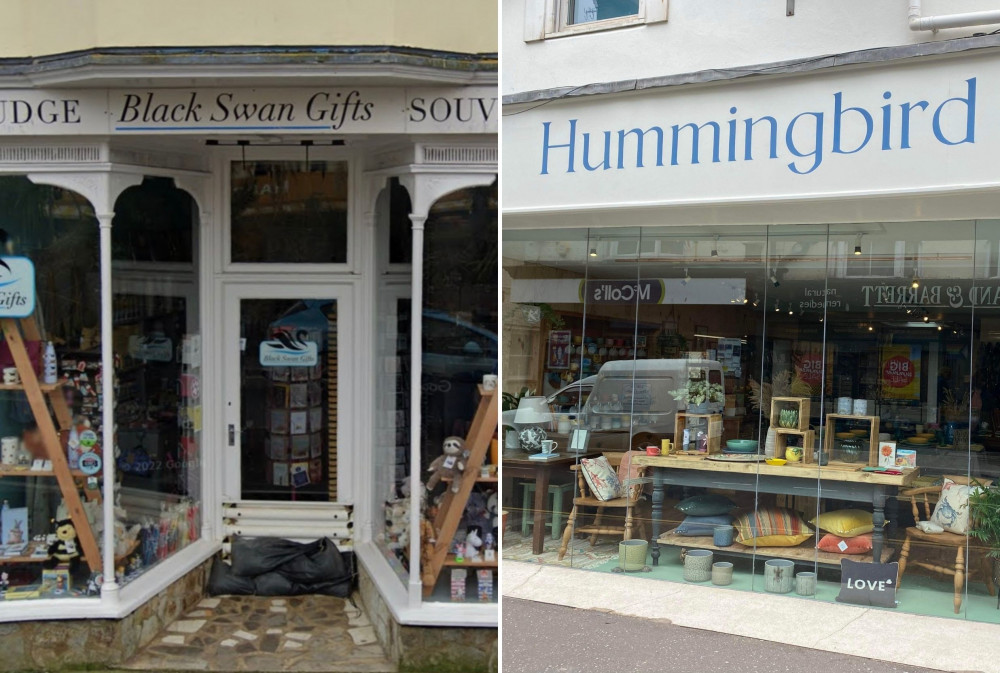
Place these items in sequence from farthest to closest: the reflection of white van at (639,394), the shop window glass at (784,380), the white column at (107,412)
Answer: the reflection of white van at (639,394) < the shop window glass at (784,380) < the white column at (107,412)

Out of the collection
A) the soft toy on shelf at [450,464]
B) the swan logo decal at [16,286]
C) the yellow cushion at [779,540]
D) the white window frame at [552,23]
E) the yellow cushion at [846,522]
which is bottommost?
the yellow cushion at [779,540]

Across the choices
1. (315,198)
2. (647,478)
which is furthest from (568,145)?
(647,478)

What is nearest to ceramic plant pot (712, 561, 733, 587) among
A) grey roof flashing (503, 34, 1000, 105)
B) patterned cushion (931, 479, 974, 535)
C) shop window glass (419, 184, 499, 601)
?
patterned cushion (931, 479, 974, 535)

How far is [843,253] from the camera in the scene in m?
6.93

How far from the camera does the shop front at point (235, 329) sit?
240 inches

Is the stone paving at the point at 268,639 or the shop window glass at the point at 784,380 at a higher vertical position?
the shop window glass at the point at 784,380

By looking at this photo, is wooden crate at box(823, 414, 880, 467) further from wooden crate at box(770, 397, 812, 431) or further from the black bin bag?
the black bin bag

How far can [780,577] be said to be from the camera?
715cm

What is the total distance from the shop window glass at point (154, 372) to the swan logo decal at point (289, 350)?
47 cm

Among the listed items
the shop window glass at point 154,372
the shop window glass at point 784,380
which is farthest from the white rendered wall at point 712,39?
the shop window glass at point 154,372

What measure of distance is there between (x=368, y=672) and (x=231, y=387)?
7.70ft

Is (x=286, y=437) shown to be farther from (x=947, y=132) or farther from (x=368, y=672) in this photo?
(x=947, y=132)

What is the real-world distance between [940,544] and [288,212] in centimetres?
484

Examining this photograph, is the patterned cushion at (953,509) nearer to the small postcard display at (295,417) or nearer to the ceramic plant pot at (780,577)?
the ceramic plant pot at (780,577)
